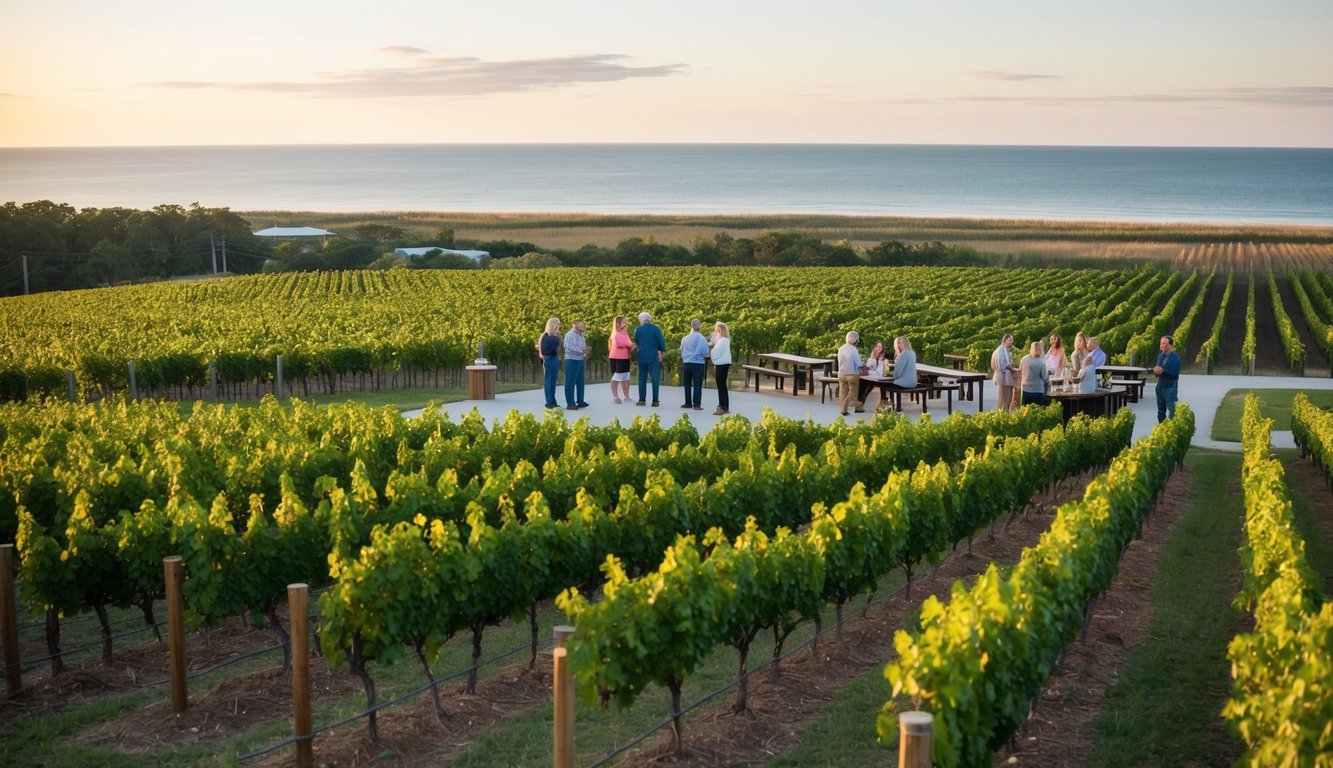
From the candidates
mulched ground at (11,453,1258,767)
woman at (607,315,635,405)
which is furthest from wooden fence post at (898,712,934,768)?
woman at (607,315,635,405)

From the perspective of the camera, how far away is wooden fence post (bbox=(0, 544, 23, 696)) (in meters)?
9.31

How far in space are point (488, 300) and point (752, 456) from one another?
35724 millimetres

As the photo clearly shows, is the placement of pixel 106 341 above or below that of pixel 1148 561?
above

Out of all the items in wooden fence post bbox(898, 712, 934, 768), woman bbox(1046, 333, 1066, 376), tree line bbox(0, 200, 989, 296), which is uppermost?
tree line bbox(0, 200, 989, 296)

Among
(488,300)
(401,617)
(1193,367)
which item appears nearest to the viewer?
(401,617)

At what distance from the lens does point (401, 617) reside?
8.49 meters

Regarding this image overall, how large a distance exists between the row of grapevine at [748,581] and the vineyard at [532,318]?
55.6 feet

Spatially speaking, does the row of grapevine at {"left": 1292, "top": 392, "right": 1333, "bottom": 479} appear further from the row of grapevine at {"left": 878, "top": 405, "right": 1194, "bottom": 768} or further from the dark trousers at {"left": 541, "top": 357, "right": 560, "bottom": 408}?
the dark trousers at {"left": 541, "top": 357, "right": 560, "bottom": 408}

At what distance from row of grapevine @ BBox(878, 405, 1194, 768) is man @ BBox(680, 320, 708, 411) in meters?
11.8

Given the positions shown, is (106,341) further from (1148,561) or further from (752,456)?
(1148,561)

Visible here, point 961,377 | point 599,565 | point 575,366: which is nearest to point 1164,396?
point 961,377

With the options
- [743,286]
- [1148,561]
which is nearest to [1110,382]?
[1148,561]

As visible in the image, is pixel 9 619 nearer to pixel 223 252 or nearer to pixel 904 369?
pixel 904 369

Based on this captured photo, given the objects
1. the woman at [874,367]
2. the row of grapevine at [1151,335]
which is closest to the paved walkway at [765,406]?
the woman at [874,367]
